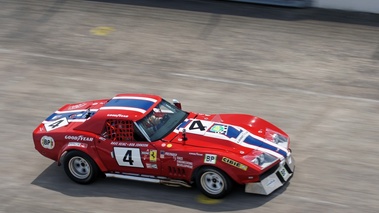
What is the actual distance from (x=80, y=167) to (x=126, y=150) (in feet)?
3.21

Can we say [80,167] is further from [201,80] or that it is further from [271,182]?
[201,80]

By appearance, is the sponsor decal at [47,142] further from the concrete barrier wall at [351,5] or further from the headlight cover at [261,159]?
the concrete barrier wall at [351,5]

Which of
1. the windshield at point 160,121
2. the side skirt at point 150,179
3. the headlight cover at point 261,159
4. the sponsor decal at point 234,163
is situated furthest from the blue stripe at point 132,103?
the headlight cover at point 261,159

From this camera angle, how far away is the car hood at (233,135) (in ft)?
32.3

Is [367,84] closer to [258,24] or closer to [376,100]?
[376,100]

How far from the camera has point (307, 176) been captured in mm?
10477

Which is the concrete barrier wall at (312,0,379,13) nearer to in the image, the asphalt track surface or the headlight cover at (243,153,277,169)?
the asphalt track surface

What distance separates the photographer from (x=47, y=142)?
34.9 ft

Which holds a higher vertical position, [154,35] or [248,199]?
[154,35]

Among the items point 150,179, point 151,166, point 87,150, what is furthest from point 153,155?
point 87,150

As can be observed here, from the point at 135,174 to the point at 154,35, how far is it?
7.28 m

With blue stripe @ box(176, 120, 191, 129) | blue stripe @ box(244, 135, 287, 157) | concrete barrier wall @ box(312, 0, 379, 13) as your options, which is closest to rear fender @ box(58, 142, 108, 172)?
blue stripe @ box(176, 120, 191, 129)

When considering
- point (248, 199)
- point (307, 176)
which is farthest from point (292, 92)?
point (248, 199)

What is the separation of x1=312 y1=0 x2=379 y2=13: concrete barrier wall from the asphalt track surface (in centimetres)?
22
